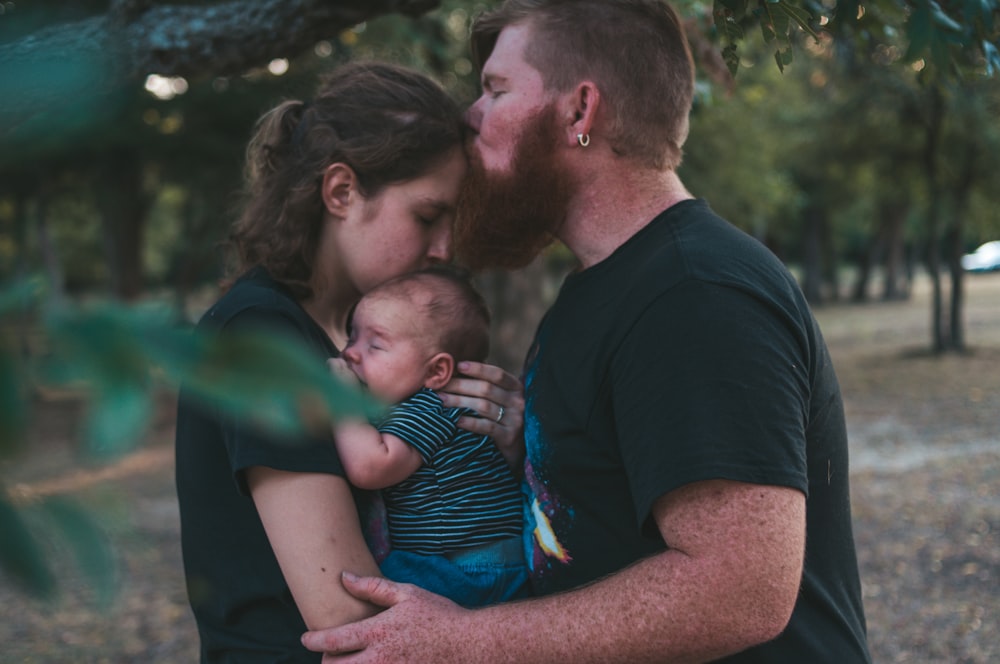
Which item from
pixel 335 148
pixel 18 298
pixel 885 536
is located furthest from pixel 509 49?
pixel 885 536

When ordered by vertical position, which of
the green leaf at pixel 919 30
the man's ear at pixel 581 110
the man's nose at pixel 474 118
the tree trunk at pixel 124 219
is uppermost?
the green leaf at pixel 919 30

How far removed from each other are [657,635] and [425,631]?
0.45m

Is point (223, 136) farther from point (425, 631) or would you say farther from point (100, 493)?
point (100, 493)

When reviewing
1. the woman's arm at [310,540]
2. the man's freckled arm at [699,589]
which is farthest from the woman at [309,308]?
the man's freckled arm at [699,589]

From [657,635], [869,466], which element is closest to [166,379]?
[657,635]

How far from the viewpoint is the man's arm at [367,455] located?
6.68 feet

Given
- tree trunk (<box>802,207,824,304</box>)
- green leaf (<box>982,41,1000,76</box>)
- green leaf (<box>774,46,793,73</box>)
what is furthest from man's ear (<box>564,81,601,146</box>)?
tree trunk (<box>802,207,824,304</box>)

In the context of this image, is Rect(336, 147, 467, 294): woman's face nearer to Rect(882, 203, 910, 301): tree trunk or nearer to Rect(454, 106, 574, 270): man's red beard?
Rect(454, 106, 574, 270): man's red beard

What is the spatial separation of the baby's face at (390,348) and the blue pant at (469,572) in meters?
0.40

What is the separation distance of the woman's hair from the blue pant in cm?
70

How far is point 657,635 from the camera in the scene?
5.62 feet

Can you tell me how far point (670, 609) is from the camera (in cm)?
170

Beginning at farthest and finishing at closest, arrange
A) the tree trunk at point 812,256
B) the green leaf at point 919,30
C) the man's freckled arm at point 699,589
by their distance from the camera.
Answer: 1. the tree trunk at point 812,256
2. the green leaf at point 919,30
3. the man's freckled arm at point 699,589

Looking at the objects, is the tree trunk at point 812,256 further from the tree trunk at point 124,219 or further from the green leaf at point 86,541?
the green leaf at point 86,541
